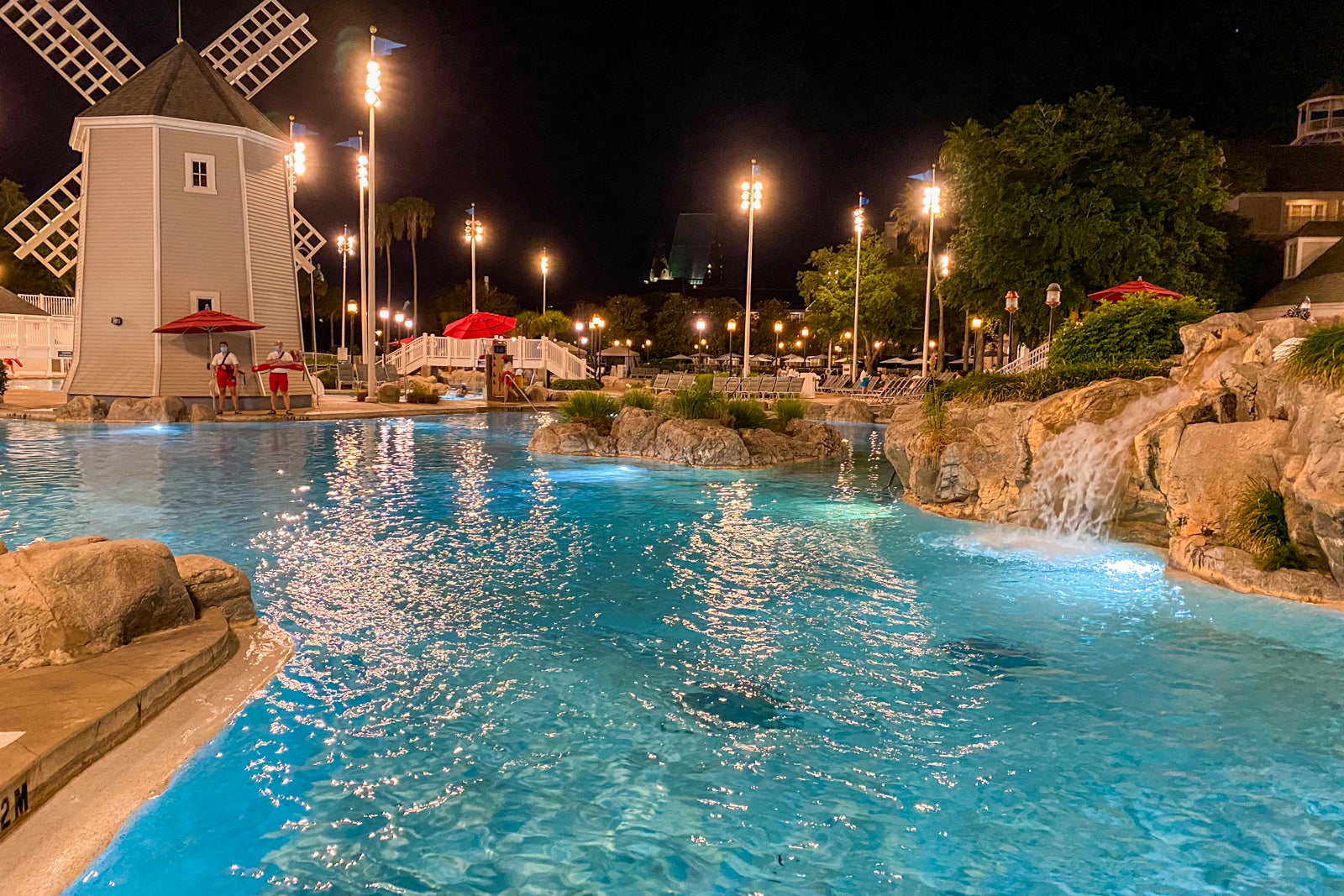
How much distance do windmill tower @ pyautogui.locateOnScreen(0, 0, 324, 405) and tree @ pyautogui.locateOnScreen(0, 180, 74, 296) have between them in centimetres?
3506

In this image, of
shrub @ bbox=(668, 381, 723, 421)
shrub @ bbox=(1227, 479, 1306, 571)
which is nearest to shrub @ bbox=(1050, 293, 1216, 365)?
shrub @ bbox=(1227, 479, 1306, 571)

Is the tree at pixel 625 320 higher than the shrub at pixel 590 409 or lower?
higher

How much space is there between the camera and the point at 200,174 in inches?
1065

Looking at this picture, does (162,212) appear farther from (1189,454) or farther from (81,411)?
(1189,454)

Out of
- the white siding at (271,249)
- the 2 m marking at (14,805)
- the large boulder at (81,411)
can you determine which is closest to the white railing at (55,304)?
the white siding at (271,249)

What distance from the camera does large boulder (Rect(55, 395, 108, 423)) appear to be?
78.4 feet

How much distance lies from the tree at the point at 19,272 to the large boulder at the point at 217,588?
203ft

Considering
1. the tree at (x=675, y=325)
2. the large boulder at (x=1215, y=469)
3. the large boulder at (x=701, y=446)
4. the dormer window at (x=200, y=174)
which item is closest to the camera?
the large boulder at (x=1215, y=469)

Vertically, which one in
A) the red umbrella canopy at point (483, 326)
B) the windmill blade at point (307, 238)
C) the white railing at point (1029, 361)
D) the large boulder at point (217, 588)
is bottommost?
the large boulder at point (217, 588)

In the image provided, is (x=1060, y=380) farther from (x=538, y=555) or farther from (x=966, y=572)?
(x=538, y=555)

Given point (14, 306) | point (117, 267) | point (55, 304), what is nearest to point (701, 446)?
point (117, 267)

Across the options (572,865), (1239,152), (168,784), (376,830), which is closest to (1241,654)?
(572,865)

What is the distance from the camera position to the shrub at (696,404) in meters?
20.0

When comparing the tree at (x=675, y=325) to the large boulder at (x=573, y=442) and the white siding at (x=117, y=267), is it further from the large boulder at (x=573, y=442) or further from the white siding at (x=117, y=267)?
the large boulder at (x=573, y=442)
